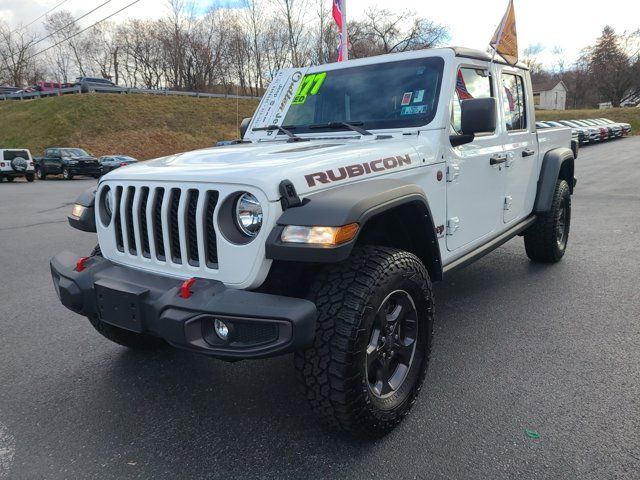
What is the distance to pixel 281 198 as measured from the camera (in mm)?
2139

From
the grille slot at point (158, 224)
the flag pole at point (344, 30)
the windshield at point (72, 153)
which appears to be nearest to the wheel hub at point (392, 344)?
the grille slot at point (158, 224)

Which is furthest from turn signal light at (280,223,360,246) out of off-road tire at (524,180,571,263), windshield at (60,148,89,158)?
windshield at (60,148,89,158)

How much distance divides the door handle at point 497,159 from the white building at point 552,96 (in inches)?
3528

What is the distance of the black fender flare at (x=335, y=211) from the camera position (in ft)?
6.63


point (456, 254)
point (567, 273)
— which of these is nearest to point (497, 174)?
point (456, 254)

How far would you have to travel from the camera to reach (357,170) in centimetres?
254

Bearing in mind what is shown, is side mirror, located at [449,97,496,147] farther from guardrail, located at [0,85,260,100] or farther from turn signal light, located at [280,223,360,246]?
guardrail, located at [0,85,260,100]

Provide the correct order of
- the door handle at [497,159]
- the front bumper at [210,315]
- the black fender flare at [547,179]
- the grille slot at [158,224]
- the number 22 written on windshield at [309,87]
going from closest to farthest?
the front bumper at [210,315] < the grille slot at [158,224] < the door handle at [497,159] < the number 22 written on windshield at [309,87] < the black fender flare at [547,179]

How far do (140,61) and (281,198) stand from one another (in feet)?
236

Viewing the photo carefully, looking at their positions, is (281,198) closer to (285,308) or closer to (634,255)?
(285,308)

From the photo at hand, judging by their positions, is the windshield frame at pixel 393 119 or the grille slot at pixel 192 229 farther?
the windshield frame at pixel 393 119

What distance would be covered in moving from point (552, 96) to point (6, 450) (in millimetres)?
95123

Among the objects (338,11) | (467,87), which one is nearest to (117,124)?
(338,11)

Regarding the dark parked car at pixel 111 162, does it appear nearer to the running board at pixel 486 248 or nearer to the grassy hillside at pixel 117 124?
the grassy hillside at pixel 117 124
